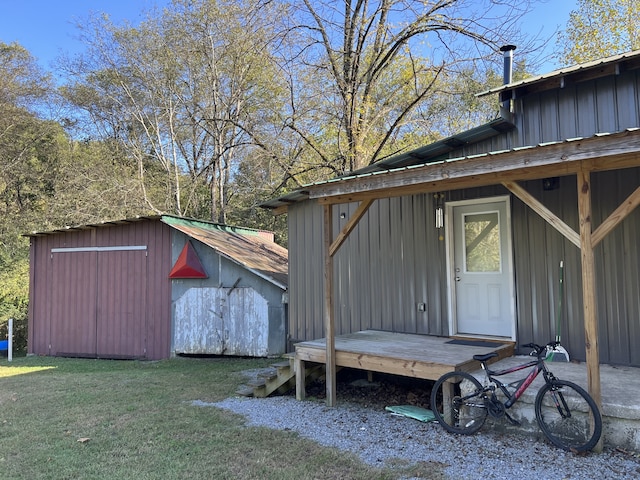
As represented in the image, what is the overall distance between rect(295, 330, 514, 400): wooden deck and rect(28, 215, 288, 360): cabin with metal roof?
3.18 metres

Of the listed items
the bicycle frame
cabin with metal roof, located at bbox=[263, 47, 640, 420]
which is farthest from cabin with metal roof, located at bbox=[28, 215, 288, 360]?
the bicycle frame

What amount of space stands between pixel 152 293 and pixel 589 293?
26.2ft

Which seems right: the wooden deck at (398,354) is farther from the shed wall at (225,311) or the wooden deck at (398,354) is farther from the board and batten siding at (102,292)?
the board and batten siding at (102,292)

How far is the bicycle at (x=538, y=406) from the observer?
3.37m

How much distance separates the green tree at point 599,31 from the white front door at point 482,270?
442 inches

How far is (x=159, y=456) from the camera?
360 cm

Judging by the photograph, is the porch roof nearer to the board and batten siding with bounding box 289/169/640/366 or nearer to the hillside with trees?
the board and batten siding with bounding box 289/169/640/366

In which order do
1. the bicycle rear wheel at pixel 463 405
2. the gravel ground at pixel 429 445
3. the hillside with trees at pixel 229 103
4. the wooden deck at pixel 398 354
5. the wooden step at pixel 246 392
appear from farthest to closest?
the hillside with trees at pixel 229 103
the wooden step at pixel 246 392
the wooden deck at pixel 398 354
the bicycle rear wheel at pixel 463 405
the gravel ground at pixel 429 445

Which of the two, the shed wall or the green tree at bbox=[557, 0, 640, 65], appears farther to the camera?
the green tree at bbox=[557, 0, 640, 65]

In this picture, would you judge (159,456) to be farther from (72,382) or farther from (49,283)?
(49,283)

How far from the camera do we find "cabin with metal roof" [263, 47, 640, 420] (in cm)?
366

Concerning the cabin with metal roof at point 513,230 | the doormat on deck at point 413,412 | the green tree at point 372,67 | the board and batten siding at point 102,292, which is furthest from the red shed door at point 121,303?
the doormat on deck at point 413,412

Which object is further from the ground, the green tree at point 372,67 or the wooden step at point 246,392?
the green tree at point 372,67

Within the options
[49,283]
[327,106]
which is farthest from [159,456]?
[327,106]
